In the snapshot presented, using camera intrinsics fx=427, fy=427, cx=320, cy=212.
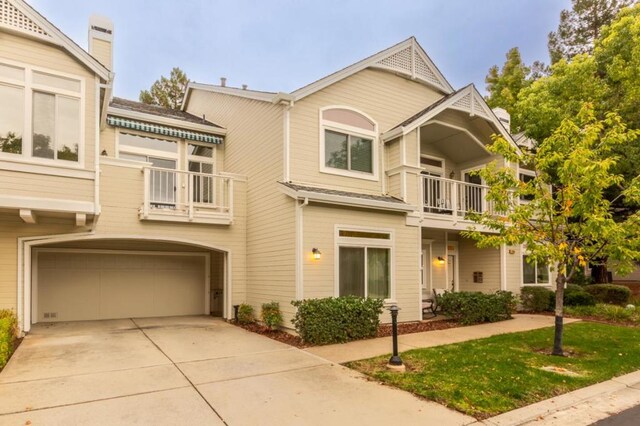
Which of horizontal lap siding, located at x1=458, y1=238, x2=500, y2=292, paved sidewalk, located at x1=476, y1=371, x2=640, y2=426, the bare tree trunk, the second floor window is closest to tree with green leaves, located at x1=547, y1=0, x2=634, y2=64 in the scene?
horizontal lap siding, located at x1=458, y1=238, x2=500, y2=292

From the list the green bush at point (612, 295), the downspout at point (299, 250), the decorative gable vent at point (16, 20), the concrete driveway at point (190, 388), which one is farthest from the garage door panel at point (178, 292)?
the green bush at point (612, 295)

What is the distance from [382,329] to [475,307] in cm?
306

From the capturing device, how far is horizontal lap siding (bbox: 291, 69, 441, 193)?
37.6 ft

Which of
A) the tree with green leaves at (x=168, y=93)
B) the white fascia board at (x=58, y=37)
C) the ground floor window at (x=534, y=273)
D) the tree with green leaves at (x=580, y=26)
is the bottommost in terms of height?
the ground floor window at (x=534, y=273)

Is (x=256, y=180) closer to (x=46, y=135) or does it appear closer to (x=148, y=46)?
(x=46, y=135)

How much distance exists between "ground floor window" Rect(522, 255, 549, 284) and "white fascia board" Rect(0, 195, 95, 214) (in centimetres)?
1403

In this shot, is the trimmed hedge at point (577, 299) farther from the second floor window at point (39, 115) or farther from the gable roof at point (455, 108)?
the second floor window at point (39, 115)

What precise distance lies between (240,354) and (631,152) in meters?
15.4

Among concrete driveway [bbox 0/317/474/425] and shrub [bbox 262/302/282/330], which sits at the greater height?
shrub [bbox 262/302/282/330]

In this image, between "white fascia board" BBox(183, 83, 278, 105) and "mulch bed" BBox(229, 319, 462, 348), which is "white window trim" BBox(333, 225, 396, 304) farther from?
"white fascia board" BBox(183, 83, 278, 105)

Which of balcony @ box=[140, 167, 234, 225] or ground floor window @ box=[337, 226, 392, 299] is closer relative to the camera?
ground floor window @ box=[337, 226, 392, 299]

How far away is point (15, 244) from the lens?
986 cm

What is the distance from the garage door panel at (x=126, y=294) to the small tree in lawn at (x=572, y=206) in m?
10.3

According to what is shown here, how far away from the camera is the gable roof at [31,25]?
8578 millimetres
